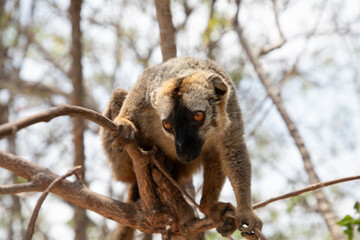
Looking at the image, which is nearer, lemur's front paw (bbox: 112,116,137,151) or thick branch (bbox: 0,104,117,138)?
thick branch (bbox: 0,104,117,138)

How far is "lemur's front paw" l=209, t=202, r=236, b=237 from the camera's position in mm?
Result: 3420

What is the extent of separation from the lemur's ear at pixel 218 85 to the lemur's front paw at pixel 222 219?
3.38 feet

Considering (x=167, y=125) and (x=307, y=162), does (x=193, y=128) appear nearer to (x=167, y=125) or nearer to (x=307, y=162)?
(x=167, y=125)

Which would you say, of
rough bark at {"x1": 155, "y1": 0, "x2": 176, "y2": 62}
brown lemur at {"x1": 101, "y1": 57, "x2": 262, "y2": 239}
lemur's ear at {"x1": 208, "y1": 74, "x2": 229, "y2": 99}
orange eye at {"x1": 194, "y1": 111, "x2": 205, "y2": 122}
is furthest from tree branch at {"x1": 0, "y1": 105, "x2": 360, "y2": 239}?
rough bark at {"x1": 155, "y1": 0, "x2": 176, "y2": 62}

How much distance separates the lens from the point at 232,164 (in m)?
3.68

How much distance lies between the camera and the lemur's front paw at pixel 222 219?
3.42 meters

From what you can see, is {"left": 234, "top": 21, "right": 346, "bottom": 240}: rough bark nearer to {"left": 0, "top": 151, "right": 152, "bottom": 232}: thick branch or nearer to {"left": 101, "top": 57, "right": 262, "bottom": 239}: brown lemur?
{"left": 101, "top": 57, "right": 262, "bottom": 239}: brown lemur

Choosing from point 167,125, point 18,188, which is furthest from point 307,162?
point 18,188

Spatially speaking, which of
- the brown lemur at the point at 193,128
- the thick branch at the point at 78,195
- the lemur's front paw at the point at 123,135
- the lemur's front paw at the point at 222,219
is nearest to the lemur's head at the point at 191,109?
the brown lemur at the point at 193,128

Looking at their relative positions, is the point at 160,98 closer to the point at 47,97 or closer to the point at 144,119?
the point at 144,119

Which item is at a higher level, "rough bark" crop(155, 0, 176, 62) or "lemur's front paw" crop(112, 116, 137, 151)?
"rough bark" crop(155, 0, 176, 62)

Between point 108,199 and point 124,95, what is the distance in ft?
3.72

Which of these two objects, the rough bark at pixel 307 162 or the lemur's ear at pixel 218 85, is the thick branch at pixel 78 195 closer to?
the lemur's ear at pixel 218 85

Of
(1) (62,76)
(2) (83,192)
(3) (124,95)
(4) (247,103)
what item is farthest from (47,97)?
(2) (83,192)
